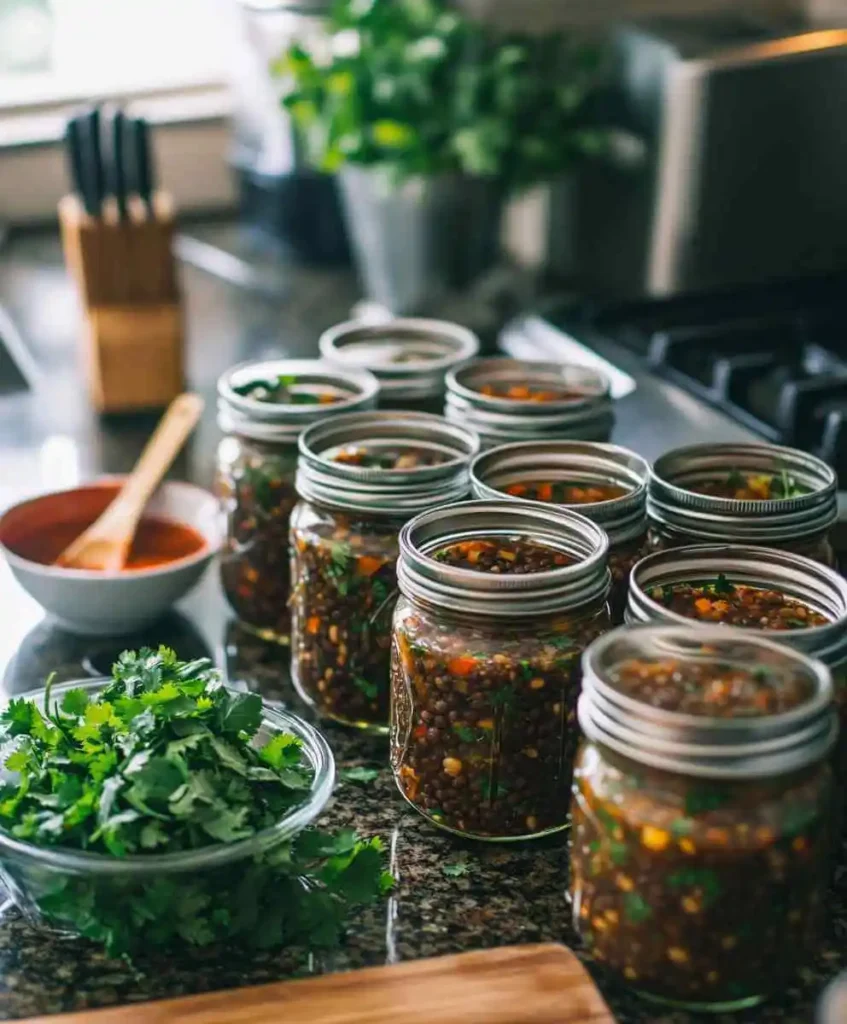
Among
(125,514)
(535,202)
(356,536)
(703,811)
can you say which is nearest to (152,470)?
(125,514)

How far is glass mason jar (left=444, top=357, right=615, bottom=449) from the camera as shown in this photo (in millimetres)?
1116

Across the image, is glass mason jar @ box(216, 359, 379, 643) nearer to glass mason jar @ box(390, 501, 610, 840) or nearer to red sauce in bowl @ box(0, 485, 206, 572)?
red sauce in bowl @ box(0, 485, 206, 572)

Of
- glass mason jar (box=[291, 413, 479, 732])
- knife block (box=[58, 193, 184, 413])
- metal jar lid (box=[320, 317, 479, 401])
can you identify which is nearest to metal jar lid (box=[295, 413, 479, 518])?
glass mason jar (box=[291, 413, 479, 732])

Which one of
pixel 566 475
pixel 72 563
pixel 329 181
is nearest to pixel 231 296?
pixel 329 181

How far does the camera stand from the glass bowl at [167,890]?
0.82 meters

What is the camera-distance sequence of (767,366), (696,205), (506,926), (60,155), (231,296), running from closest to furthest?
1. (506,926)
2. (767,366)
3. (696,205)
4. (231,296)
5. (60,155)

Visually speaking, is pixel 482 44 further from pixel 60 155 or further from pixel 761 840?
pixel 761 840

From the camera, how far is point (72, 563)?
1.26 metres

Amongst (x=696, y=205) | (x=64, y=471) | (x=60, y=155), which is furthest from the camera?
(x=60, y=155)

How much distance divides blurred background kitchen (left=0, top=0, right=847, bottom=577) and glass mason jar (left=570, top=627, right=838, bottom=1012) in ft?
1.84

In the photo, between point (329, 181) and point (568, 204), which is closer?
point (568, 204)

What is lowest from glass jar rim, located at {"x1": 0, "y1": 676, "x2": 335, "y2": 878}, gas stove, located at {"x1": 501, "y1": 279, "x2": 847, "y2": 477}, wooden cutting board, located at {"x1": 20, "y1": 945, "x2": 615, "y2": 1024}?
wooden cutting board, located at {"x1": 20, "y1": 945, "x2": 615, "y2": 1024}

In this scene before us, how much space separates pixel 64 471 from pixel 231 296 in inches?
24.5

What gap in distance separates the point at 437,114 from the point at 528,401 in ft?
2.42
